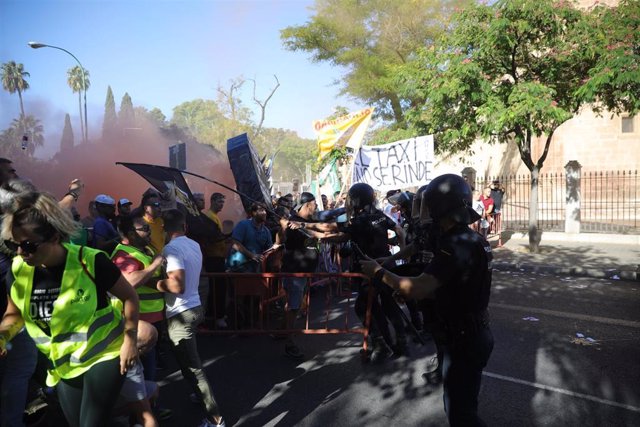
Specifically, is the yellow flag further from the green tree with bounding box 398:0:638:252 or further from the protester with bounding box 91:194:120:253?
the protester with bounding box 91:194:120:253

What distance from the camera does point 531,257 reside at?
11.6 m

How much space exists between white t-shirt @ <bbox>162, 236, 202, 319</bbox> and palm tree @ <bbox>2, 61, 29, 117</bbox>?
61480mm

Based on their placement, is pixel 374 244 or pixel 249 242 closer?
pixel 374 244

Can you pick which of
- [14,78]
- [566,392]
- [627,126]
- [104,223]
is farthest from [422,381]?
[14,78]

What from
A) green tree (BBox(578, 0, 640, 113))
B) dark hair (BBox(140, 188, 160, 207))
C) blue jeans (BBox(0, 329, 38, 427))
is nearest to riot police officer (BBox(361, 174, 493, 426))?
blue jeans (BBox(0, 329, 38, 427))

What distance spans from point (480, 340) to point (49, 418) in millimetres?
3185

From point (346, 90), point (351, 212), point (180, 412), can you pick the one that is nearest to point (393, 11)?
point (346, 90)

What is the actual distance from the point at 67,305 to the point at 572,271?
31.7 ft

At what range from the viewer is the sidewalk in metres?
9.43

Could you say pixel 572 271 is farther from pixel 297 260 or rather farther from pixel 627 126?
pixel 627 126

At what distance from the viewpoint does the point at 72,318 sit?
227 cm

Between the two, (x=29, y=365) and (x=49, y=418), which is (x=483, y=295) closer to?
(x=29, y=365)

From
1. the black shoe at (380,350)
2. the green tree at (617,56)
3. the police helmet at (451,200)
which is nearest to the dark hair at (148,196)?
the black shoe at (380,350)

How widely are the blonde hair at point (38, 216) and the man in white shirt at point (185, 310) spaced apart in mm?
1114
